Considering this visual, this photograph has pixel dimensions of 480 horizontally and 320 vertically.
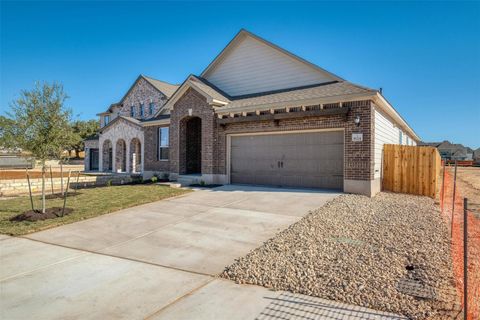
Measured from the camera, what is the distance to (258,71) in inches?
627

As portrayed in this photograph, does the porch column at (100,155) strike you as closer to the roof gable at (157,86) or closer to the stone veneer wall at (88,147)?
the stone veneer wall at (88,147)

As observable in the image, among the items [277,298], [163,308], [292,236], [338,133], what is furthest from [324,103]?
[163,308]

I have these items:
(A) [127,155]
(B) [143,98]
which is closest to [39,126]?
(A) [127,155]

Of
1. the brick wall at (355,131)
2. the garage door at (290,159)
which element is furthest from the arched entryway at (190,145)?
the brick wall at (355,131)

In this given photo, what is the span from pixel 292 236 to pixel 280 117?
7386 millimetres

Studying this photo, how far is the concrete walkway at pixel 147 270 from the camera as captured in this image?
3238 mm

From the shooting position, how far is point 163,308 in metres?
3.28

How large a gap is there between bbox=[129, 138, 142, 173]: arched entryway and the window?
6759 millimetres

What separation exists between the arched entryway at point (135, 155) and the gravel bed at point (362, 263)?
20226mm

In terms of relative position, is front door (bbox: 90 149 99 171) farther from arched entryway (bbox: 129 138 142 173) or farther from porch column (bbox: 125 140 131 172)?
arched entryway (bbox: 129 138 142 173)

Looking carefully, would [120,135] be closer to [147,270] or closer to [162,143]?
[162,143]

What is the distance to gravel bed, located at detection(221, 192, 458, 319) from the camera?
3439 millimetres

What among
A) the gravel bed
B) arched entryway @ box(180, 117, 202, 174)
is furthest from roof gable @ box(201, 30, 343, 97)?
the gravel bed

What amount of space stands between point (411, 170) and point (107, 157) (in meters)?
25.0
